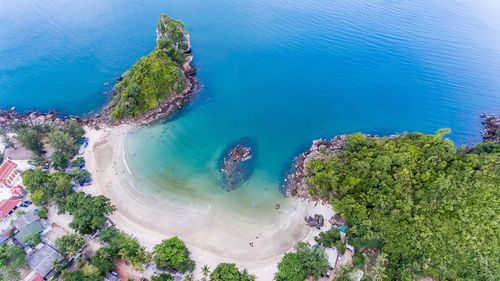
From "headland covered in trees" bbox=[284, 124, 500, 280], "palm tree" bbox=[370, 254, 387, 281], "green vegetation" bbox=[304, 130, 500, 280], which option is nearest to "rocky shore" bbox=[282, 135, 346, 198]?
"headland covered in trees" bbox=[284, 124, 500, 280]

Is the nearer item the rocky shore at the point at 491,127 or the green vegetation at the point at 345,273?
the green vegetation at the point at 345,273

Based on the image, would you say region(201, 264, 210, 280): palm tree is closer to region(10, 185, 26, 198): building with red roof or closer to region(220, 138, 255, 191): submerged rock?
region(220, 138, 255, 191): submerged rock

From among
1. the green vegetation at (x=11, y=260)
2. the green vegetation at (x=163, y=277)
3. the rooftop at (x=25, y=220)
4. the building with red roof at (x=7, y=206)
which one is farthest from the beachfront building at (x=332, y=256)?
the building with red roof at (x=7, y=206)

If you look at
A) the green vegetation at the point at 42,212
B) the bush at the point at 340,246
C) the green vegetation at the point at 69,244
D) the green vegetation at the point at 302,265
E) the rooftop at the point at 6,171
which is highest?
the bush at the point at 340,246

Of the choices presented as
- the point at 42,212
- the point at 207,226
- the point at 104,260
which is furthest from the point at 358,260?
the point at 42,212

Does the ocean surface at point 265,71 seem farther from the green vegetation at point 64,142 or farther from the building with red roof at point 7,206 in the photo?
the building with red roof at point 7,206
